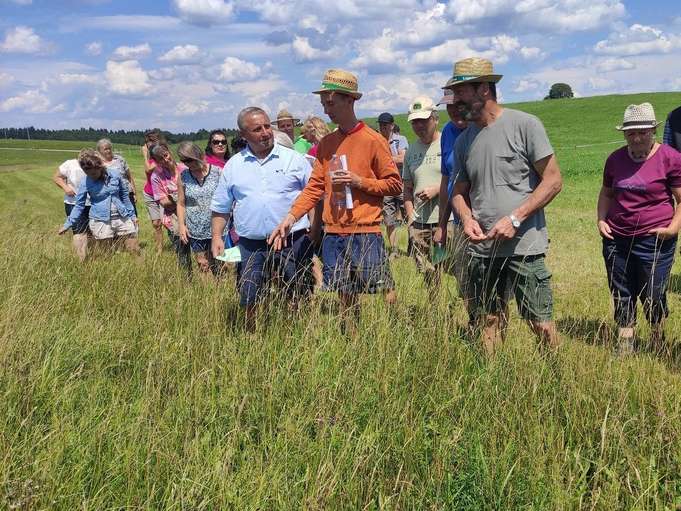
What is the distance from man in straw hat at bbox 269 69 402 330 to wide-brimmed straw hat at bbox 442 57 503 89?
864 millimetres

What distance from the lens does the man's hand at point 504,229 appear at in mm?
3529

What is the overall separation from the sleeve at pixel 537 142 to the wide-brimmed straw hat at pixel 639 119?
1.09 metres

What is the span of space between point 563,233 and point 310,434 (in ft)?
30.8

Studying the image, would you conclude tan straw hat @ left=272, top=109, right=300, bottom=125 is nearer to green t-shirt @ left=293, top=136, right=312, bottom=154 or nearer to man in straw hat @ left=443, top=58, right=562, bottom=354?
green t-shirt @ left=293, top=136, right=312, bottom=154

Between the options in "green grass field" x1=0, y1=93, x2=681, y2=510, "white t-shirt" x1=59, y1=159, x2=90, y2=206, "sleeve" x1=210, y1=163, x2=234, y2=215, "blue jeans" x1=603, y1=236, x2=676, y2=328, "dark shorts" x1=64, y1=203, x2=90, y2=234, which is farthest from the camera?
"white t-shirt" x1=59, y1=159, x2=90, y2=206

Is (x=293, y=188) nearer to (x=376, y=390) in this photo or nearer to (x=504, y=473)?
(x=376, y=390)

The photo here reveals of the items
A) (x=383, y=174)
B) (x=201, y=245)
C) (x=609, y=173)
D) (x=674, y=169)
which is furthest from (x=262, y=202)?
(x=674, y=169)

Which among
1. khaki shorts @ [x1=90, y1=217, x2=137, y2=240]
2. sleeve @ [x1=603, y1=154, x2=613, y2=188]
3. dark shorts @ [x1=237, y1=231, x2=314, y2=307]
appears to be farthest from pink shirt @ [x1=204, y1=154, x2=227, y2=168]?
sleeve @ [x1=603, y1=154, x2=613, y2=188]

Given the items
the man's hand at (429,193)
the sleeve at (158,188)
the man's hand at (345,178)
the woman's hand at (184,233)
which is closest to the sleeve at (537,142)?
the man's hand at (345,178)

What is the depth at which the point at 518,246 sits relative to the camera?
368 centimetres

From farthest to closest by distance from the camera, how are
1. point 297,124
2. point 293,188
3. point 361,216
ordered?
point 297,124, point 293,188, point 361,216

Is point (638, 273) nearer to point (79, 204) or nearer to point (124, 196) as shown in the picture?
point (124, 196)

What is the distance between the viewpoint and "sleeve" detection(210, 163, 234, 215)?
4715 millimetres

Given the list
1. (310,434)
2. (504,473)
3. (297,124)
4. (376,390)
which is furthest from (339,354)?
(297,124)
